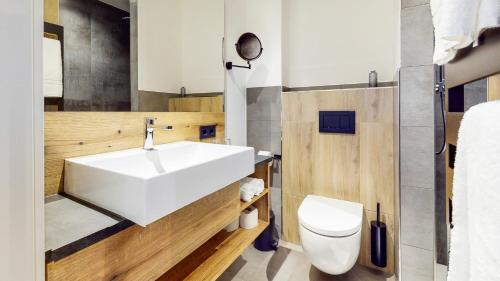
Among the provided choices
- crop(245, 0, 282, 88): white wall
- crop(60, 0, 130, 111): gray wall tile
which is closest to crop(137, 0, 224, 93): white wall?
crop(60, 0, 130, 111): gray wall tile

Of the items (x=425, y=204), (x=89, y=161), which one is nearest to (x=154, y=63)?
(x=89, y=161)

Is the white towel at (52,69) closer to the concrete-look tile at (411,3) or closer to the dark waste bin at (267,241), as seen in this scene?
the dark waste bin at (267,241)

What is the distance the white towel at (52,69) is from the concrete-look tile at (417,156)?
173cm

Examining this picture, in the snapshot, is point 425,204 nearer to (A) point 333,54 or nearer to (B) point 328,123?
(B) point 328,123

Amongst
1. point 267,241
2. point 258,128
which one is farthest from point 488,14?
point 267,241

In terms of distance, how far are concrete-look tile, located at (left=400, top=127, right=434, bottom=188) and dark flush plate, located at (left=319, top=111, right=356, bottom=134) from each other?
0.39m

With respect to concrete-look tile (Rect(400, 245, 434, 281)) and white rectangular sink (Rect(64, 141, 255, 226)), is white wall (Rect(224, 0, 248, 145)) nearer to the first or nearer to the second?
white rectangular sink (Rect(64, 141, 255, 226))

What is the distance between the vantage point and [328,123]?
1.87 metres

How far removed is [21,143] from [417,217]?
1.75 meters

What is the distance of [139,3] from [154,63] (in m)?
0.31

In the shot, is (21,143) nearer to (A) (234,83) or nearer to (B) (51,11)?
(B) (51,11)

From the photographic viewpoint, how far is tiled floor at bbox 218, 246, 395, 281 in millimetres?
1673

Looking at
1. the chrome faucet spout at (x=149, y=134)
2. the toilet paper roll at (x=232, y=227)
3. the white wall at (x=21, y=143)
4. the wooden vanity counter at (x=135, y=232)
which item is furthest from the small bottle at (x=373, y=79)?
the white wall at (x=21, y=143)

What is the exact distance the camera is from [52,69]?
100cm
